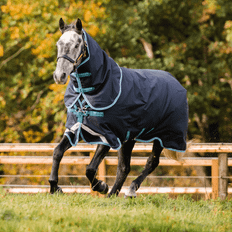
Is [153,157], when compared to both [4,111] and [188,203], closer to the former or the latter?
[188,203]

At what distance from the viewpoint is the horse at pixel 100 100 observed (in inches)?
154

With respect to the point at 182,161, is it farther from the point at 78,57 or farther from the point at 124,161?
the point at 78,57

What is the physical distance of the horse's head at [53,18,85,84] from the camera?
3.71 m

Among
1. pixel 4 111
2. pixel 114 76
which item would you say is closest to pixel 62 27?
pixel 114 76

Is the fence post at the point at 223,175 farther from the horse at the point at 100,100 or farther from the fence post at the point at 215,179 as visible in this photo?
the horse at the point at 100,100

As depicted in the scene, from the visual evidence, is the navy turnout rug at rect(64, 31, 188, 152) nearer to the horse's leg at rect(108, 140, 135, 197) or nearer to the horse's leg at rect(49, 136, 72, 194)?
the horse's leg at rect(49, 136, 72, 194)

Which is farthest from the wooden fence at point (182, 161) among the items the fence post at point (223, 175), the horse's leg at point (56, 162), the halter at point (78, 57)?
the halter at point (78, 57)

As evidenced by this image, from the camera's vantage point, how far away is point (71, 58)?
3.79 metres

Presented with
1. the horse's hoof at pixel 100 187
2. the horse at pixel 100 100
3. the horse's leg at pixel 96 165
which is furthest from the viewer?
the horse's hoof at pixel 100 187

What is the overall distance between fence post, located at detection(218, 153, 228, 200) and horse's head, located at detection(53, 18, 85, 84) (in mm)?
3052

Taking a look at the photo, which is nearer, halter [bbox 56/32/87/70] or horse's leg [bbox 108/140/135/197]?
halter [bbox 56/32/87/70]

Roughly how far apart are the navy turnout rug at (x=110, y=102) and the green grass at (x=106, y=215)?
659 millimetres

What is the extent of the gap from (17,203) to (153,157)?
→ 2.04 metres

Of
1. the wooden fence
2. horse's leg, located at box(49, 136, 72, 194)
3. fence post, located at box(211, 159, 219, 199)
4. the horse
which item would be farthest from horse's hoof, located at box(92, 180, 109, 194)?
fence post, located at box(211, 159, 219, 199)
